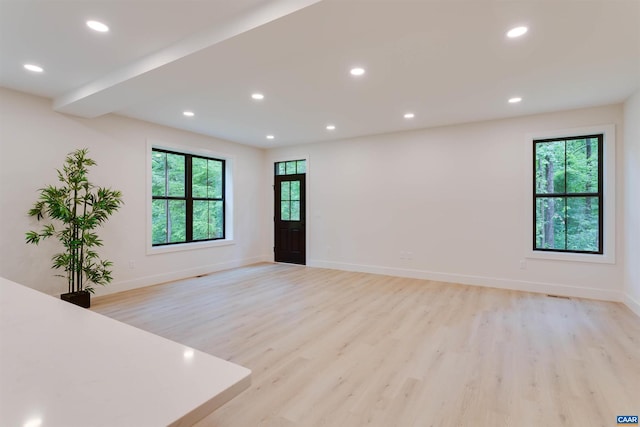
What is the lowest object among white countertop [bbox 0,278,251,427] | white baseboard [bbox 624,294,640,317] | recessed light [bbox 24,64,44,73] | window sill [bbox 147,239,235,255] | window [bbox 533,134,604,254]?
white baseboard [bbox 624,294,640,317]

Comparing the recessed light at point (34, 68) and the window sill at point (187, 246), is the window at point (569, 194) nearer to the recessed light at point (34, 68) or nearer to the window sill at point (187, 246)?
the window sill at point (187, 246)

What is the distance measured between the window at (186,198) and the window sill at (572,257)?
18.8 ft

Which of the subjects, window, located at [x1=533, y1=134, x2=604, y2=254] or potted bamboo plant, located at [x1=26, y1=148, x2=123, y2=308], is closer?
potted bamboo plant, located at [x1=26, y1=148, x2=123, y2=308]

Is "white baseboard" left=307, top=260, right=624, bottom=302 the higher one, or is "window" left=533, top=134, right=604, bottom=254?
"window" left=533, top=134, right=604, bottom=254

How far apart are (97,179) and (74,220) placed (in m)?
0.90

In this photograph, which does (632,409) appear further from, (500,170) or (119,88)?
(119,88)

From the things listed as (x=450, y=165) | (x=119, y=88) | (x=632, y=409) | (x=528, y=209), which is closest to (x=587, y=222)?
(x=528, y=209)

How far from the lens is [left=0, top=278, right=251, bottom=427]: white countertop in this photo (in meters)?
0.58

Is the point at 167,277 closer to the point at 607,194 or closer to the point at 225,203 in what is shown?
the point at 225,203

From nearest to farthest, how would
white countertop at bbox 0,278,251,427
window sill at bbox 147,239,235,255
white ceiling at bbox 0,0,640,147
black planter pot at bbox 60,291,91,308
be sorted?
white countertop at bbox 0,278,251,427
white ceiling at bbox 0,0,640,147
black planter pot at bbox 60,291,91,308
window sill at bbox 147,239,235,255

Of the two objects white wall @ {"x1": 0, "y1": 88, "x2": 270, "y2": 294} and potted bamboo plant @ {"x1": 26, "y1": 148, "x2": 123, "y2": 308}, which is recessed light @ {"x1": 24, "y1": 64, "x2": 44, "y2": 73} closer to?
white wall @ {"x1": 0, "y1": 88, "x2": 270, "y2": 294}

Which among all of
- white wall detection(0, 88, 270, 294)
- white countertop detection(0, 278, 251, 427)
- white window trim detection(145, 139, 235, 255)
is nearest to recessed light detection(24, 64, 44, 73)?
white wall detection(0, 88, 270, 294)

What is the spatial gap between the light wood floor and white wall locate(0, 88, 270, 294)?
596mm

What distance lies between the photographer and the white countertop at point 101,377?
582 millimetres
